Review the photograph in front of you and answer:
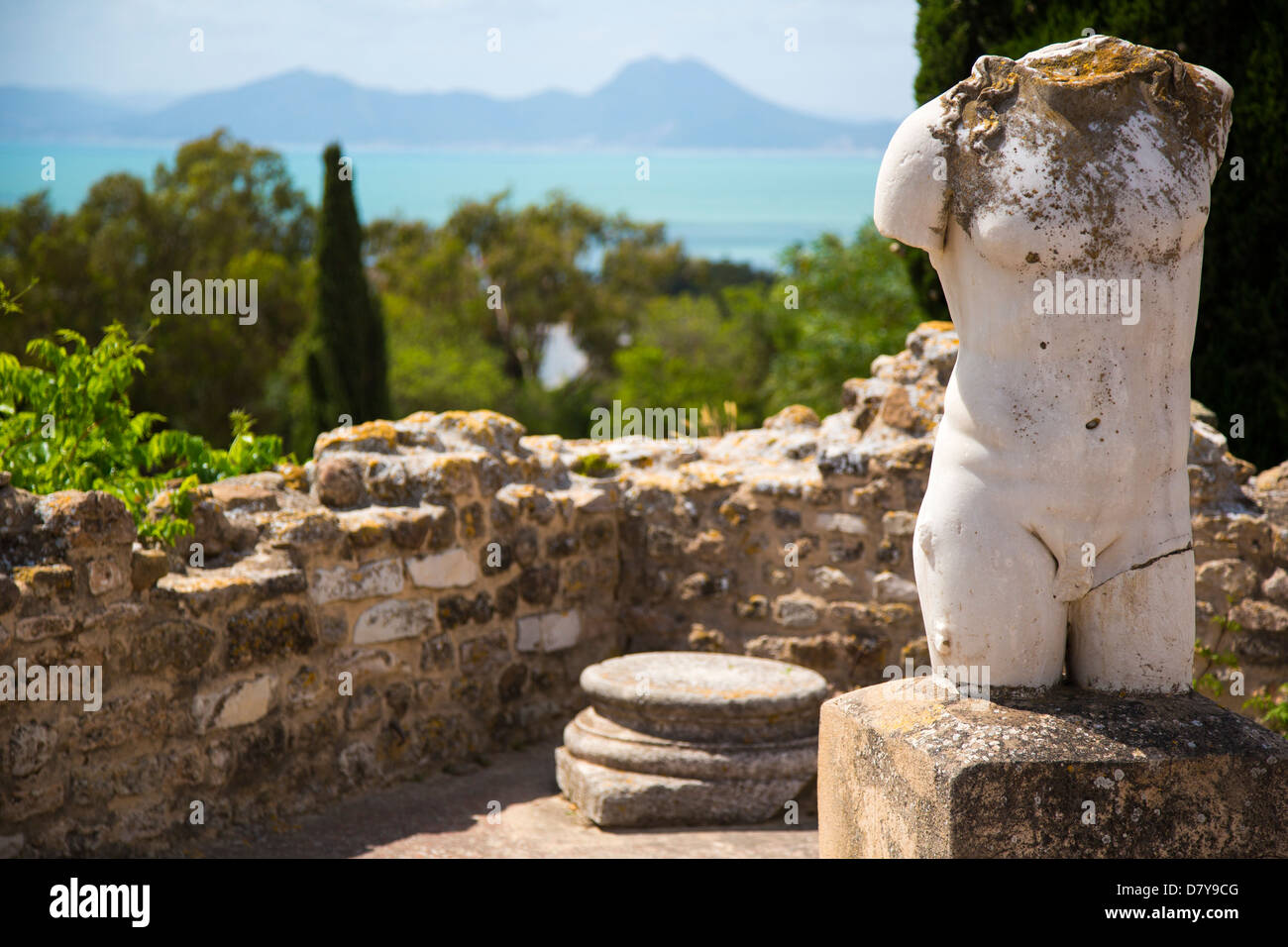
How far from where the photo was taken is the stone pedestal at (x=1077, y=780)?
2744 millimetres

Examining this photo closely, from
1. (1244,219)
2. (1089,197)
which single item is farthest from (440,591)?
(1244,219)

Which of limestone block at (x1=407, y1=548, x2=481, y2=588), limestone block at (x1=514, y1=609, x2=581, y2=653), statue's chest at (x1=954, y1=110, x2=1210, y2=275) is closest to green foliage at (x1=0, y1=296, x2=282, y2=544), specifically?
limestone block at (x1=407, y1=548, x2=481, y2=588)

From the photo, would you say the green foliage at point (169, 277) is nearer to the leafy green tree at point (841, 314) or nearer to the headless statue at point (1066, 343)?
the leafy green tree at point (841, 314)

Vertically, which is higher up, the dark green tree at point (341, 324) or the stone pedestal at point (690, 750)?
the dark green tree at point (341, 324)

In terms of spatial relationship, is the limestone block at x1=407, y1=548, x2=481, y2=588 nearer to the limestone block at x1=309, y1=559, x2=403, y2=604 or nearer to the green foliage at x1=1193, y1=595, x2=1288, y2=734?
the limestone block at x1=309, y1=559, x2=403, y2=604

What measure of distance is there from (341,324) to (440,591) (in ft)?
45.2

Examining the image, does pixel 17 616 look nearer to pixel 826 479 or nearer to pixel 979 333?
pixel 979 333

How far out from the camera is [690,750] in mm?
4945

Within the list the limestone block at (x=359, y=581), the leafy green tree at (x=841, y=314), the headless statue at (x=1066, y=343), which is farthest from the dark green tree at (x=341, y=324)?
the headless statue at (x=1066, y=343)

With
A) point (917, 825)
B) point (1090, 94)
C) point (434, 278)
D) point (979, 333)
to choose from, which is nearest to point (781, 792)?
point (917, 825)

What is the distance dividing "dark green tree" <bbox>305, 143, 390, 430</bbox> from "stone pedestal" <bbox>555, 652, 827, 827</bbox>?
1381 centimetres

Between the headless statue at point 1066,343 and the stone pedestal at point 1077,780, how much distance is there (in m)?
0.15

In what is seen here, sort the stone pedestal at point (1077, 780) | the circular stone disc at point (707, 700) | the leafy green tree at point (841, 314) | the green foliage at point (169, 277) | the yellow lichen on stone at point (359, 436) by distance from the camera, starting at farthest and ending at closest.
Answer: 1. the green foliage at point (169, 277)
2. the leafy green tree at point (841, 314)
3. the yellow lichen on stone at point (359, 436)
4. the circular stone disc at point (707, 700)
5. the stone pedestal at point (1077, 780)

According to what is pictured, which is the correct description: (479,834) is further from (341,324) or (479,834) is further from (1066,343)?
(341,324)
